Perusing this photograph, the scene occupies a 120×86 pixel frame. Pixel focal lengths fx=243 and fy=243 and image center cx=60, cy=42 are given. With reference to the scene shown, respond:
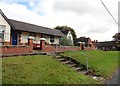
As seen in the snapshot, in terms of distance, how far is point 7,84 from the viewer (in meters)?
12.2

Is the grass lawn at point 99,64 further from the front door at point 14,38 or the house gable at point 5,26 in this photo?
the front door at point 14,38

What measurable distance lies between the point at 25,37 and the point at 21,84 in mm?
24816

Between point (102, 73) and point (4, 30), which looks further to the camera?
point (4, 30)

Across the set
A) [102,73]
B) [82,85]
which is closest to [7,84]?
[82,85]

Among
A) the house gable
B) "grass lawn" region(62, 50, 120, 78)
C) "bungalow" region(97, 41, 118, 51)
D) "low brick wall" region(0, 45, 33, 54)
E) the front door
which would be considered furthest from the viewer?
"bungalow" region(97, 41, 118, 51)

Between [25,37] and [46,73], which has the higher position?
[25,37]

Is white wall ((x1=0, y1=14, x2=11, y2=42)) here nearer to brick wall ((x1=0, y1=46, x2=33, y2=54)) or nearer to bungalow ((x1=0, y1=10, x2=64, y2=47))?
bungalow ((x1=0, y1=10, x2=64, y2=47))

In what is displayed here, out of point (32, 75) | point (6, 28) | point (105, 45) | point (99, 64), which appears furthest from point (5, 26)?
point (105, 45)

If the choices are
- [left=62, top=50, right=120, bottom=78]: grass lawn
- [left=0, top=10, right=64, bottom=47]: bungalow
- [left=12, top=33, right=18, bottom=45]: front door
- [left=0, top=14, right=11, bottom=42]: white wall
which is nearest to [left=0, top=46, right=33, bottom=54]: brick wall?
[left=0, top=10, right=64, bottom=47]: bungalow

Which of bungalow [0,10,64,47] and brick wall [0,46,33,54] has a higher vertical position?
bungalow [0,10,64,47]

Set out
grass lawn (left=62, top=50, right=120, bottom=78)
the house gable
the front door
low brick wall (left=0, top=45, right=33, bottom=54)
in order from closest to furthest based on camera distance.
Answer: low brick wall (left=0, top=45, right=33, bottom=54) → grass lawn (left=62, top=50, right=120, bottom=78) → the house gable → the front door

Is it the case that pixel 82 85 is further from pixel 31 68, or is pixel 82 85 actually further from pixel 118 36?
pixel 118 36

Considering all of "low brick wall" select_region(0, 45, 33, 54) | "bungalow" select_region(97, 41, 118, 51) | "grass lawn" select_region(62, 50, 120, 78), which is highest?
"bungalow" select_region(97, 41, 118, 51)

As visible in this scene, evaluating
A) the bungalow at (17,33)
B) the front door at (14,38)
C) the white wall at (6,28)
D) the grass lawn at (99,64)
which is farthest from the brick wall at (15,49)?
the front door at (14,38)
